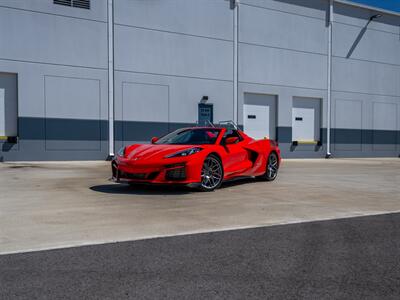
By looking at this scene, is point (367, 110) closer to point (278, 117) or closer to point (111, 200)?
point (278, 117)

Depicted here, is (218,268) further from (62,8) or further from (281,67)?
(281,67)

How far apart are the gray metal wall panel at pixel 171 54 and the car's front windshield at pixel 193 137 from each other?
8926 mm

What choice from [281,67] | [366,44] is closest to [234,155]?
[281,67]

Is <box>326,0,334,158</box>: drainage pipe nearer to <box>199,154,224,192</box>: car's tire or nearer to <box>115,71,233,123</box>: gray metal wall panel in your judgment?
<box>115,71,233,123</box>: gray metal wall panel

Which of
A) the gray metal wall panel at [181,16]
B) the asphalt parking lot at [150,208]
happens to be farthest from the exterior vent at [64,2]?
the asphalt parking lot at [150,208]

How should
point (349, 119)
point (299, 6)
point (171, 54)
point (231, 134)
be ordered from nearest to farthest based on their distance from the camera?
point (231, 134), point (171, 54), point (299, 6), point (349, 119)

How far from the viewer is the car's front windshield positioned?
8.03 meters

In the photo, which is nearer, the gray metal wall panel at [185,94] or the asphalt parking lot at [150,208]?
the asphalt parking lot at [150,208]

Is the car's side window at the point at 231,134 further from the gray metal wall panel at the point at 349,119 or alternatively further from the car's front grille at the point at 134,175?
the gray metal wall panel at the point at 349,119

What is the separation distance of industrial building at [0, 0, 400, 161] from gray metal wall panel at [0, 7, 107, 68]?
36 millimetres

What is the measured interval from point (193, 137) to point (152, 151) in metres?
1.08

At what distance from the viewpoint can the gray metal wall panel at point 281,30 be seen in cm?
1955

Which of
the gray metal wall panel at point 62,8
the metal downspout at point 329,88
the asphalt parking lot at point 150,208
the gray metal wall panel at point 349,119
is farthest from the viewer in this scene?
the gray metal wall panel at point 349,119

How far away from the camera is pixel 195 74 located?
59.7 feet
